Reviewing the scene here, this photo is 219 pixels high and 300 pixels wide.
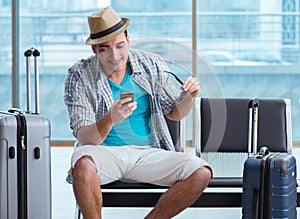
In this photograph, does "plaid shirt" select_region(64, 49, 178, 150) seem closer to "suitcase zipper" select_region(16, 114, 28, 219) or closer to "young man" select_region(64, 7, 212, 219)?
"young man" select_region(64, 7, 212, 219)

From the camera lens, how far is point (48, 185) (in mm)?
3205

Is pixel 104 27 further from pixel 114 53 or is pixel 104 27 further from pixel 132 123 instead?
pixel 132 123

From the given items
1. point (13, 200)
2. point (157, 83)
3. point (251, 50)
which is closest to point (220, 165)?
point (157, 83)

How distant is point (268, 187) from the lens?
2.91 metres

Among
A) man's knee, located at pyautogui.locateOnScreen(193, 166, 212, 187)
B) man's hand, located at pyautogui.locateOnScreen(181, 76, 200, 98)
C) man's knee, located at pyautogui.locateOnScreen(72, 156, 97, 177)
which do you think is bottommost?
man's knee, located at pyautogui.locateOnScreen(193, 166, 212, 187)

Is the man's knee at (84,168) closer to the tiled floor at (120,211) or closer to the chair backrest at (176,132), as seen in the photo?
the chair backrest at (176,132)

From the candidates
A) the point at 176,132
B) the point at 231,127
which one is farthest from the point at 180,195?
the point at 231,127

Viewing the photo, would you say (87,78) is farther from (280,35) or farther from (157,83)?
(280,35)

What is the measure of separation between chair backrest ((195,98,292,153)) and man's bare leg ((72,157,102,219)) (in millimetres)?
644

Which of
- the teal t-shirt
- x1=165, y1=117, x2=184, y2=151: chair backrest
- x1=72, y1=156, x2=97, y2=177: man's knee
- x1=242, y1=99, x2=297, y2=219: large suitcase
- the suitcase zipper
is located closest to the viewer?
x1=242, y1=99, x2=297, y2=219: large suitcase

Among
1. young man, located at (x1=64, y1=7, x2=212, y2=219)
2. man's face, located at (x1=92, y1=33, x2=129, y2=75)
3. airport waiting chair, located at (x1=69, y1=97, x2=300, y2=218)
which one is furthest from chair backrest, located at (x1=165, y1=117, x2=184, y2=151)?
man's face, located at (x1=92, y1=33, x2=129, y2=75)

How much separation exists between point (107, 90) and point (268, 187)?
79cm

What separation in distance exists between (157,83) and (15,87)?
3.97 metres

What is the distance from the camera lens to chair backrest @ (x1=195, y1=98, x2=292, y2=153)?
138 inches
